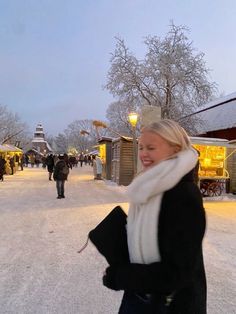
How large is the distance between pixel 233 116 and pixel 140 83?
714cm

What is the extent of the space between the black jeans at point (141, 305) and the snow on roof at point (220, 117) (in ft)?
74.6

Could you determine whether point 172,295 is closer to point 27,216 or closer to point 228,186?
point 27,216

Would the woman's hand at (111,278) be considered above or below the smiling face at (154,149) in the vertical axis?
below

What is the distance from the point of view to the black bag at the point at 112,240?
2.14 meters

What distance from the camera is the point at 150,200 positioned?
209 centimetres

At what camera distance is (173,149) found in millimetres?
2193

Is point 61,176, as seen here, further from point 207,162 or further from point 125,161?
point 125,161

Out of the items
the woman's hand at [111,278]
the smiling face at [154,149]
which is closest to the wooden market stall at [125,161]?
the smiling face at [154,149]

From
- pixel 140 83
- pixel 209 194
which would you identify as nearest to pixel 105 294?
pixel 209 194

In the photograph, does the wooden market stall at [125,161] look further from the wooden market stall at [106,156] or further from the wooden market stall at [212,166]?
the wooden market stall at [212,166]

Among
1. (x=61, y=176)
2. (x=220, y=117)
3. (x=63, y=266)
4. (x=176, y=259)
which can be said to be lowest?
(x=63, y=266)

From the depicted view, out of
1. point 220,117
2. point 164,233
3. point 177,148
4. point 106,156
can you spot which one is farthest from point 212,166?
point 164,233

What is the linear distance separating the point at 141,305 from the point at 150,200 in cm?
55

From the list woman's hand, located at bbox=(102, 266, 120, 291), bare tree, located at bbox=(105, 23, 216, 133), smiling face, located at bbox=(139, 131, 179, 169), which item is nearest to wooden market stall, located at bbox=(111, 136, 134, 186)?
bare tree, located at bbox=(105, 23, 216, 133)
